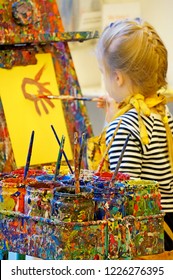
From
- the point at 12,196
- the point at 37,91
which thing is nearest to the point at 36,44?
the point at 37,91

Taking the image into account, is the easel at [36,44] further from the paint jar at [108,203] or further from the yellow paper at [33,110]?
the paint jar at [108,203]

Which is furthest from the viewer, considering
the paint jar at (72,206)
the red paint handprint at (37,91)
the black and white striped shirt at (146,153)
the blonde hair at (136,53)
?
the red paint handprint at (37,91)

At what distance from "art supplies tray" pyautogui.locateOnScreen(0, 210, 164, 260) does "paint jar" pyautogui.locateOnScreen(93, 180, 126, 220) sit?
0.7 inches

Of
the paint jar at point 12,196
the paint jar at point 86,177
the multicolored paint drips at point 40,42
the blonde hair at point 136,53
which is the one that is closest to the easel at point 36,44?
the multicolored paint drips at point 40,42

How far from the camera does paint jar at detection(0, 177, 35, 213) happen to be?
1.93 meters

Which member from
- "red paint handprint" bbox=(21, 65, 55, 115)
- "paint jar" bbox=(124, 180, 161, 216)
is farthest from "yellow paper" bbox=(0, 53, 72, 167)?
"paint jar" bbox=(124, 180, 161, 216)

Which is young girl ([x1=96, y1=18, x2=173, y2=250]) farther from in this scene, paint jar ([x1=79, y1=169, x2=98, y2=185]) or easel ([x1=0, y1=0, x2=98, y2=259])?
paint jar ([x1=79, y1=169, x2=98, y2=185])

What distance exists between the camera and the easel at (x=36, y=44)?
109 inches

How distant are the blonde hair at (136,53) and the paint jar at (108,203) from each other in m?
0.94

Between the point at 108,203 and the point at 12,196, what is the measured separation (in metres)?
0.25

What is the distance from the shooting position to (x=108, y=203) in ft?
6.13

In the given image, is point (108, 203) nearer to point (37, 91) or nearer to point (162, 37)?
point (37, 91)

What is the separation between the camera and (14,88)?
112 inches

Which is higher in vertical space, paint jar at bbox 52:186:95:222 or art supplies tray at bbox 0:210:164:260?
paint jar at bbox 52:186:95:222
